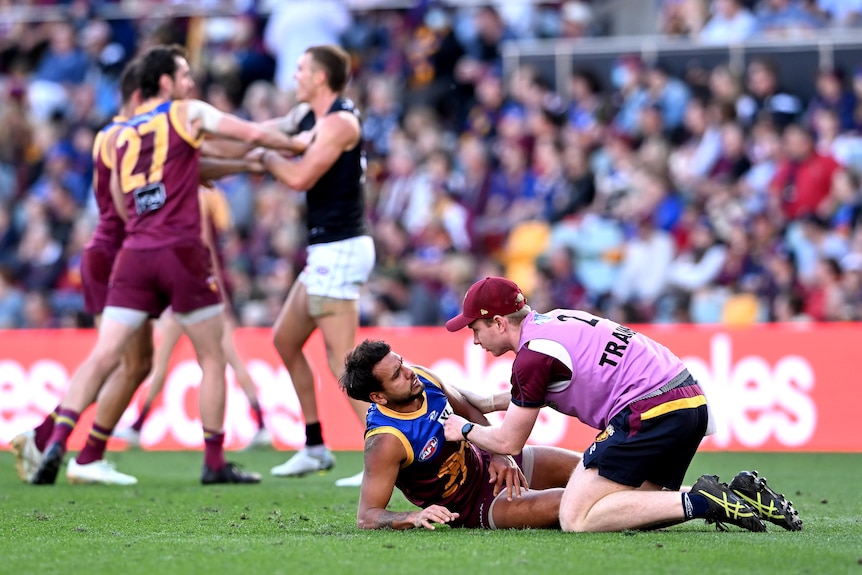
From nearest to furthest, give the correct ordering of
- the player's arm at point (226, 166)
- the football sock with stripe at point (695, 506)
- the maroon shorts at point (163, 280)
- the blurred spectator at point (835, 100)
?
the football sock with stripe at point (695, 506) < the maroon shorts at point (163, 280) < the player's arm at point (226, 166) < the blurred spectator at point (835, 100)

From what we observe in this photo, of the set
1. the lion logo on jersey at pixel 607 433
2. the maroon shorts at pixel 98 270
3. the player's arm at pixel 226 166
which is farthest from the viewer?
the maroon shorts at pixel 98 270

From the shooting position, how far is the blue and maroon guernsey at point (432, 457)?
20.4 ft

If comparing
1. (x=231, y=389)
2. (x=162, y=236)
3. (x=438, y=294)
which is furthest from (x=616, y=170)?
(x=162, y=236)

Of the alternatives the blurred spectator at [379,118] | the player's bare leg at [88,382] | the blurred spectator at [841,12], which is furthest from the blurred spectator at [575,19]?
the player's bare leg at [88,382]

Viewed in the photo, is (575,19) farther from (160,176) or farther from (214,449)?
(214,449)

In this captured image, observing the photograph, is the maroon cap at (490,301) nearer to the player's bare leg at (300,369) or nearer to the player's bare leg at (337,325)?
the player's bare leg at (337,325)

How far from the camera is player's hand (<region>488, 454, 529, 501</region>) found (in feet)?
20.5

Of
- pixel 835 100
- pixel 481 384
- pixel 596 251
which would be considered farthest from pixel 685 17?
pixel 481 384

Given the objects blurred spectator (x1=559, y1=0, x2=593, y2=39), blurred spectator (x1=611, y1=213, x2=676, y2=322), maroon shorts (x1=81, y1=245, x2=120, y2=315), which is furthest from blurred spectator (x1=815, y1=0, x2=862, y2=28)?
maroon shorts (x1=81, y1=245, x2=120, y2=315)

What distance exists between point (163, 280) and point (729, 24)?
9.82 metres

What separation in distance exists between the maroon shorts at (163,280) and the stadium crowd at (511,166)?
19.8 feet

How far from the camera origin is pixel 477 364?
1229 cm

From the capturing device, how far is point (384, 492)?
244 inches

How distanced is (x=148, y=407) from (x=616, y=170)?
6.33 m
